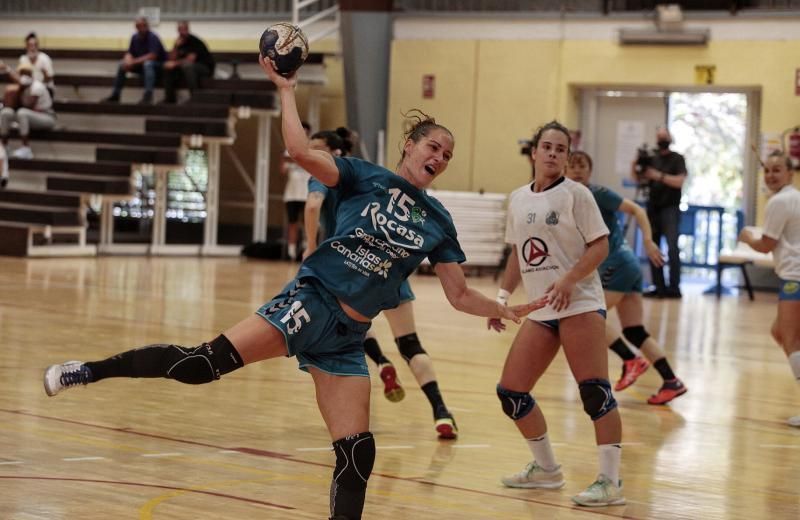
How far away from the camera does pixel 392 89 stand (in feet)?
67.5

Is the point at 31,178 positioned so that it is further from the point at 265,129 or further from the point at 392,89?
the point at 392,89

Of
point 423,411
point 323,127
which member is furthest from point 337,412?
point 323,127

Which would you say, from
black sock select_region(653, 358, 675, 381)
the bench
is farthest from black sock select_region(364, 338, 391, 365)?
the bench

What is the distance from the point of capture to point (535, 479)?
5676mm

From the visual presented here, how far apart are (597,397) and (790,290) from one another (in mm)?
2641

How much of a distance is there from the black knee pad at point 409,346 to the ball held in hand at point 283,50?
9.96 feet

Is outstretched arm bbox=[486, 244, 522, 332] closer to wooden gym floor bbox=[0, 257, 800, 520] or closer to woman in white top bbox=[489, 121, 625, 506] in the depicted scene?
woman in white top bbox=[489, 121, 625, 506]

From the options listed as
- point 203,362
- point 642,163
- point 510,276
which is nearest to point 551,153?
point 510,276

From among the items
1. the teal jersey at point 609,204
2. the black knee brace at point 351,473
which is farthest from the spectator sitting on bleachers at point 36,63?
the black knee brace at point 351,473

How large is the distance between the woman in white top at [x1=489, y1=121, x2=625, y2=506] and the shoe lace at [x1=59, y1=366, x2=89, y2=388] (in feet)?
6.04

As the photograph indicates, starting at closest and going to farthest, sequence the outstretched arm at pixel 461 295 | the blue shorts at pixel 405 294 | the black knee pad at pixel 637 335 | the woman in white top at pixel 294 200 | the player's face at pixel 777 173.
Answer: the outstretched arm at pixel 461 295, the blue shorts at pixel 405 294, the player's face at pixel 777 173, the black knee pad at pixel 637 335, the woman in white top at pixel 294 200

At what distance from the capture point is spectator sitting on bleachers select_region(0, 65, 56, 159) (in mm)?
19109

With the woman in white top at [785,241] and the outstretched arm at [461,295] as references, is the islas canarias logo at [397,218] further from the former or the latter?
the woman in white top at [785,241]

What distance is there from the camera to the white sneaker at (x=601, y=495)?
17.4 ft
